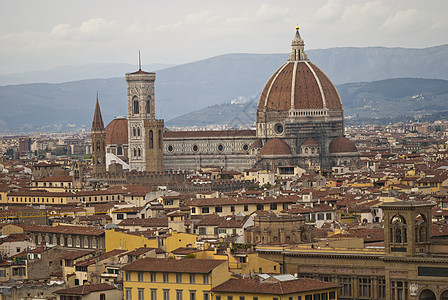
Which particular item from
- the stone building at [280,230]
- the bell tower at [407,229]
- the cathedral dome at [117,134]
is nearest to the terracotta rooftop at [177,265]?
the bell tower at [407,229]

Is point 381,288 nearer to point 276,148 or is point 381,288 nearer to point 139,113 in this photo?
point 276,148

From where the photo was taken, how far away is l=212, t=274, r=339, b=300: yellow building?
40.8m

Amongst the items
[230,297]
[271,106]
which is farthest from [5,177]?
[230,297]

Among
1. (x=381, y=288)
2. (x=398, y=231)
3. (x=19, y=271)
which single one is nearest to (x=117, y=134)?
(x=19, y=271)

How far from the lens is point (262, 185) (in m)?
110

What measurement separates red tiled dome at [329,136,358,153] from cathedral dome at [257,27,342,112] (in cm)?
595

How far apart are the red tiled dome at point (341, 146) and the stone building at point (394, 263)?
338 ft

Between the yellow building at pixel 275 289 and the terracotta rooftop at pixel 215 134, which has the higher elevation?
the terracotta rooftop at pixel 215 134

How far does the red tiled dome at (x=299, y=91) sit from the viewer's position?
157m

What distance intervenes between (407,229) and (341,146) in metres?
109

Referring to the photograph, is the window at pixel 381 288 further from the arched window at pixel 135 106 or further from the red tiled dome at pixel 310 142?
the arched window at pixel 135 106

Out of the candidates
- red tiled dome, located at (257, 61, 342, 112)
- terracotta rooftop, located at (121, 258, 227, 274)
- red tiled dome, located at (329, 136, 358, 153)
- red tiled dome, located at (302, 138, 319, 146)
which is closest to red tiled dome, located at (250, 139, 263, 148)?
red tiled dome, located at (257, 61, 342, 112)

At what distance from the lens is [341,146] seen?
151 m

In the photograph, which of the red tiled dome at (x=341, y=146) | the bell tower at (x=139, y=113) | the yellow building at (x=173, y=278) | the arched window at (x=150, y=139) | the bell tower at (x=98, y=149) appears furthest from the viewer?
the bell tower at (x=139, y=113)
